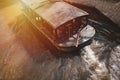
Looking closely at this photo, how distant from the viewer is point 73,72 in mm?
8227

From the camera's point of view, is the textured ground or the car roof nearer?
the textured ground

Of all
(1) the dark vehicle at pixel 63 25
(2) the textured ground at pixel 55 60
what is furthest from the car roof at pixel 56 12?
(2) the textured ground at pixel 55 60

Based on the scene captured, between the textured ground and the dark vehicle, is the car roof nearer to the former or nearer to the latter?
the dark vehicle

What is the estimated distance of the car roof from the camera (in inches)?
348

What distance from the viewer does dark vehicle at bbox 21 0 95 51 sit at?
29.0 feet

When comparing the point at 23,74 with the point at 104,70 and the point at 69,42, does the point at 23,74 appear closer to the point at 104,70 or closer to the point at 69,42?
the point at 69,42

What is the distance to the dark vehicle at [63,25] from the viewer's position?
8852 mm

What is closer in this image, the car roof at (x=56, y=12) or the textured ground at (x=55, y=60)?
the textured ground at (x=55, y=60)

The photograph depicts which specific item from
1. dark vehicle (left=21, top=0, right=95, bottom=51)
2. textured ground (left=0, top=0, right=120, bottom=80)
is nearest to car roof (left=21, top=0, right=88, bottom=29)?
dark vehicle (left=21, top=0, right=95, bottom=51)

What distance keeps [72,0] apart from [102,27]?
3.40m

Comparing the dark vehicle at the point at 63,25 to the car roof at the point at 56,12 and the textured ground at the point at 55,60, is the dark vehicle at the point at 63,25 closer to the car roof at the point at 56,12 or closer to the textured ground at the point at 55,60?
the car roof at the point at 56,12

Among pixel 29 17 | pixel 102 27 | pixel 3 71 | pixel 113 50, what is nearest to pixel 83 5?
pixel 102 27

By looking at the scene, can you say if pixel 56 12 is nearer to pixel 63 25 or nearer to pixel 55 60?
pixel 63 25

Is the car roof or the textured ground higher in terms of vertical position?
the car roof
